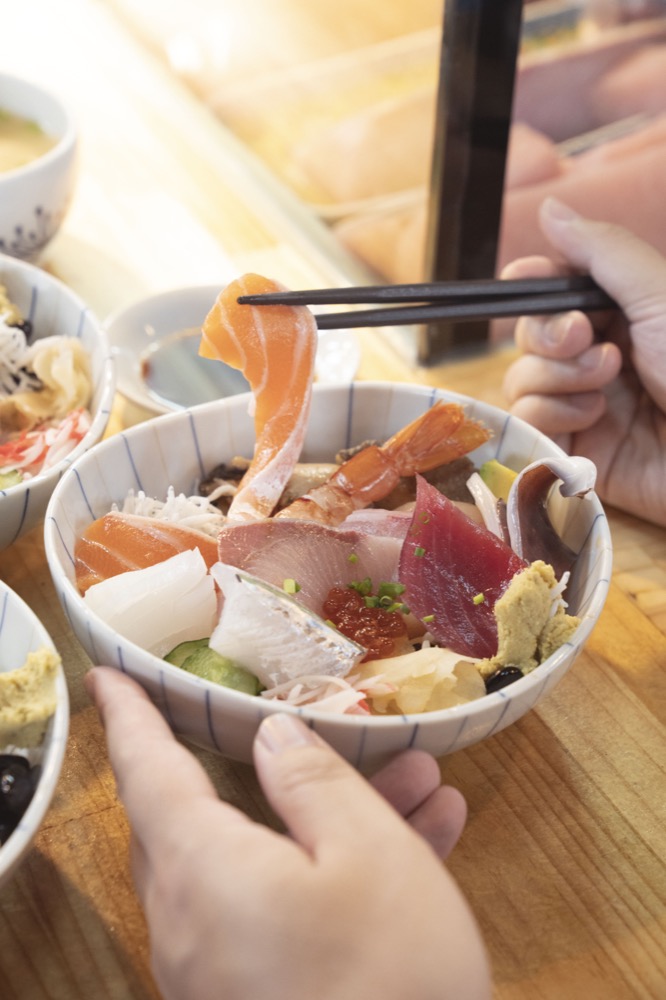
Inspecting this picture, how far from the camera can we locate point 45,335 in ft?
5.32

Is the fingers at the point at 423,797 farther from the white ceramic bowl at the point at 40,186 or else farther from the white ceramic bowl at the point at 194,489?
the white ceramic bowl at the point at 40,186

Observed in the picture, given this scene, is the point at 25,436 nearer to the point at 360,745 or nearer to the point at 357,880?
the point at 360,745

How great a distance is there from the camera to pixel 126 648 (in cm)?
98

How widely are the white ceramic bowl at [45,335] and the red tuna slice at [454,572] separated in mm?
442

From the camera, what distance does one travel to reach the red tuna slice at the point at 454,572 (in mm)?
1104

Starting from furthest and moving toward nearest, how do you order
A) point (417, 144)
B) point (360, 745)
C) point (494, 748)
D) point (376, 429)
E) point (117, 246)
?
point (117, 246)
point (417, 144)
point (376, 429)
point (494, 748)
point (360, 745)

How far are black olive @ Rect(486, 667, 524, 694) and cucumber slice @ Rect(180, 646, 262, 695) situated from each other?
A: 230 mm

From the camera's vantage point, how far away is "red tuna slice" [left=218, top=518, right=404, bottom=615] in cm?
112

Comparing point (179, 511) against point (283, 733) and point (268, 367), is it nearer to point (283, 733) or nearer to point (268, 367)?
point (268, 367)

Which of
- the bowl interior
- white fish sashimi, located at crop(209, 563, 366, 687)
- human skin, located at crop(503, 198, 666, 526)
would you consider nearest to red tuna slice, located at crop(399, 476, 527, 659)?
white fish sashimi, located at crop(209, 563, 366, 687)

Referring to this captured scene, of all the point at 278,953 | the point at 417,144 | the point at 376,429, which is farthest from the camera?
the point at 417,144

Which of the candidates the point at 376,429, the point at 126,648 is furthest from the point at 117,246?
the point at 126,648

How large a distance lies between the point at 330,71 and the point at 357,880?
1.75m

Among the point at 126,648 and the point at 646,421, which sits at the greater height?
the point at 126,648
